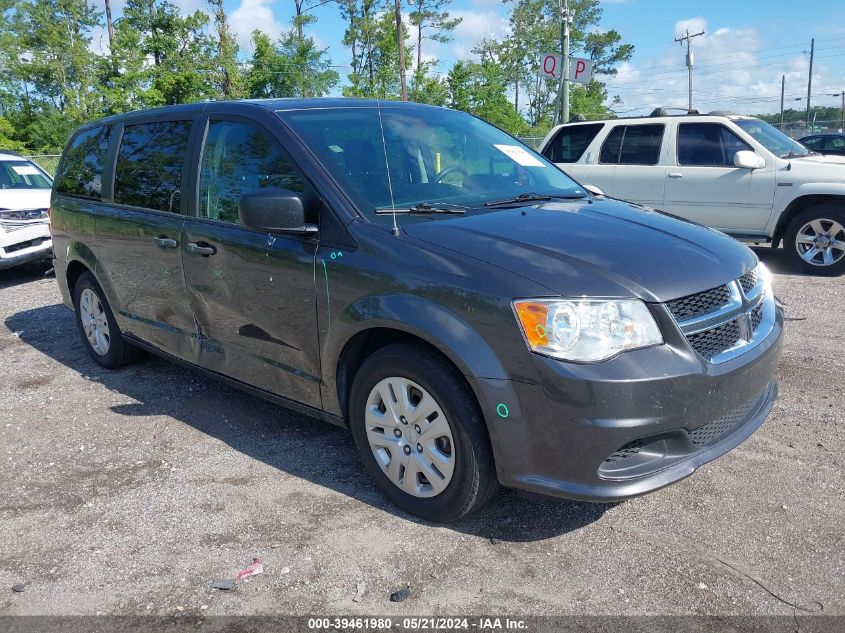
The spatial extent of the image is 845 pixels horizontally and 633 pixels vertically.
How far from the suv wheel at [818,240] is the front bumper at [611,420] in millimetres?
6292

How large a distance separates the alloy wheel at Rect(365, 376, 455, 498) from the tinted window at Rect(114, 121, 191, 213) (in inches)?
77.1

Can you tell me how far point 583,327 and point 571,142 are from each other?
7944 mm

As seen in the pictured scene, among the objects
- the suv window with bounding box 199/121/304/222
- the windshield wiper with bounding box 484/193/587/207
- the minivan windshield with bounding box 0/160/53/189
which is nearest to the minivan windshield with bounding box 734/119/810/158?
the windshield wiper with bounding box 484/193/587/207

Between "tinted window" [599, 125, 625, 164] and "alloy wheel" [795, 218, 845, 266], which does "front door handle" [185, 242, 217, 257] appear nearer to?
Answer: "tinted window" [599, 125, 625, 164]

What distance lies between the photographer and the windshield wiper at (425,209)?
3297mm

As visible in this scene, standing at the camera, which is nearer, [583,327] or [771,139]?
[583,327]

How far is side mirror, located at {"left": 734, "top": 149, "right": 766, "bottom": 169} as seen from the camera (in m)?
8.26

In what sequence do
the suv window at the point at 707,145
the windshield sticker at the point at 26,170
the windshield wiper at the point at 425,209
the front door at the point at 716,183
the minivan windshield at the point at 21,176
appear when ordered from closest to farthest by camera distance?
the windshield wiper at the point at 425,209
the front door at the point at 716,183
the suv window at the point at 707,145
the minivan windshield at the point at 21,176
the windshield sticker at the point at 26,170

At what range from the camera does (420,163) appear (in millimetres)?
3754

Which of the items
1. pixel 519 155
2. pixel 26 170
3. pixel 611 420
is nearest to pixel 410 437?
pixel 611 420

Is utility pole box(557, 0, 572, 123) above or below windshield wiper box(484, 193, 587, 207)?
above

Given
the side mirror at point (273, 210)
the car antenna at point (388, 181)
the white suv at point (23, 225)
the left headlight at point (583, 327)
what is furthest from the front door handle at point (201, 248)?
the white suv at point (23, 225)

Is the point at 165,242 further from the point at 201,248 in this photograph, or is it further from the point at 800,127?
the point at 800,127

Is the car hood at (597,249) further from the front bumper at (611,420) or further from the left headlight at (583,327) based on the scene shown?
the front bumper at (611,420)
